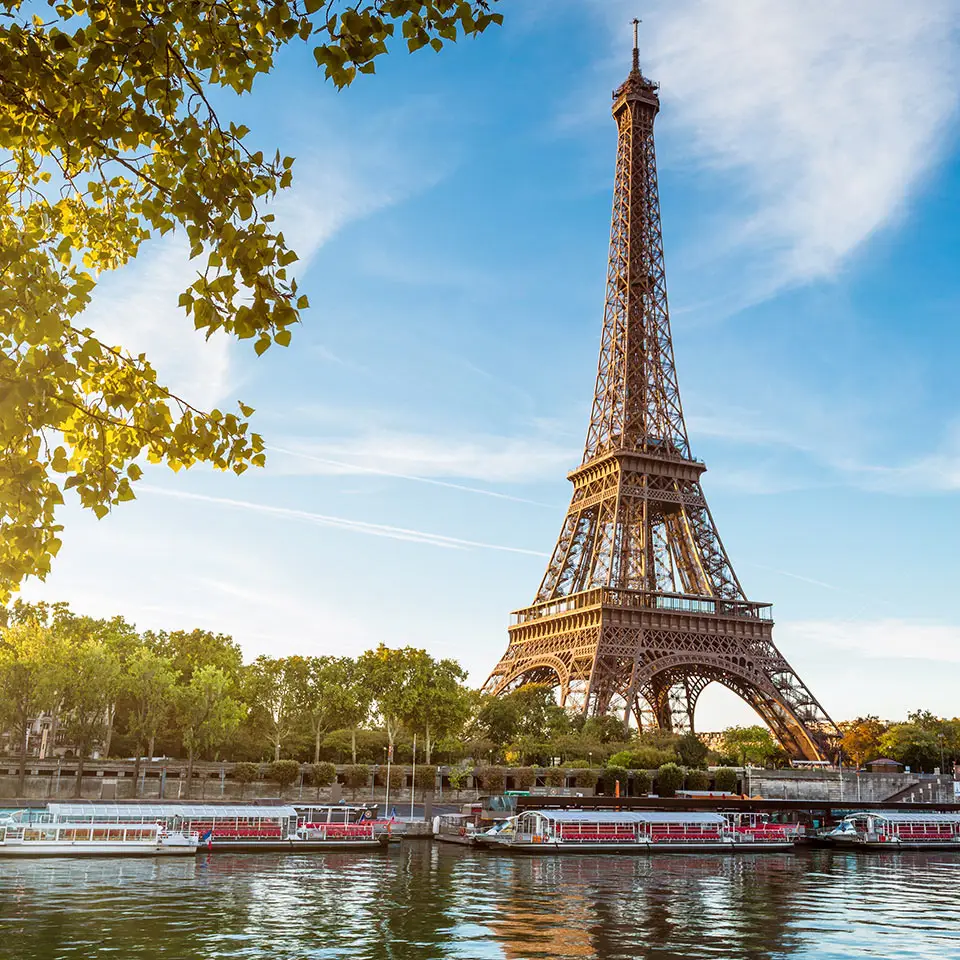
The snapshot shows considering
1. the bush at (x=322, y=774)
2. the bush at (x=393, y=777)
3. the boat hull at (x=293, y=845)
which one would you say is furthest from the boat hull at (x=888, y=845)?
the bush at (x=322, y=774)

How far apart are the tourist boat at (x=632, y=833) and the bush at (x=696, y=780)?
16.7m

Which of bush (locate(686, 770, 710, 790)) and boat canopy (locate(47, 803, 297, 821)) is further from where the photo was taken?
bush (locate(686, 770, 710, 790))

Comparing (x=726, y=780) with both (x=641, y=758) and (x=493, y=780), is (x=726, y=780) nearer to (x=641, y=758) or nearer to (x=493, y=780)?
(x=641, y=758)

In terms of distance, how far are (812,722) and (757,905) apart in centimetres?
5694

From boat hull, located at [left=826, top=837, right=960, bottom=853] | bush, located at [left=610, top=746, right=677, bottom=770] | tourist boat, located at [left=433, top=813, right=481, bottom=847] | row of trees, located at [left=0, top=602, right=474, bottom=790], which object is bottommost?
boat hull, located at [left=826, top=837, right=960, bottom=853]

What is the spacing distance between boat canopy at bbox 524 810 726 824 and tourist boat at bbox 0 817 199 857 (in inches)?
804

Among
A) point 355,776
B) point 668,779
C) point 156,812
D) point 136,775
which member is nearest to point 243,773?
point 136,775

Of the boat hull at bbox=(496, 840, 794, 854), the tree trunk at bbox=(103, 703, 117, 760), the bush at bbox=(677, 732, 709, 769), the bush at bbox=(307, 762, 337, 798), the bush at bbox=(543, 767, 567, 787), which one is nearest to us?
the boat hull at bbox=(496, 840, 794, 854)

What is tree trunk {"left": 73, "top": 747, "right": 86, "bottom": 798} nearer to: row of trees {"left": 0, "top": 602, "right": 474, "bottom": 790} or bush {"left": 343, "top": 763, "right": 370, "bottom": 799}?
row of trees {"left": 0, "top": 602, "right": 474, "bottom": 790}

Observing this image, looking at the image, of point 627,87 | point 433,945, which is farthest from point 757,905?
point 627,87

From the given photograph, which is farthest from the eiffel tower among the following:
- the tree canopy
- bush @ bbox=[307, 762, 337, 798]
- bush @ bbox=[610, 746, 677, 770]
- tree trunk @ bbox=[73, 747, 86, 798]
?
the tree canopy

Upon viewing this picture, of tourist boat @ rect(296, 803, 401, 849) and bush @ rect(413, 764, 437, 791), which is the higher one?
bush @ rect(413, 764, 437, 791)

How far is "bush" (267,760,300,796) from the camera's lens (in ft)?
227

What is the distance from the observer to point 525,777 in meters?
74.8
